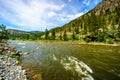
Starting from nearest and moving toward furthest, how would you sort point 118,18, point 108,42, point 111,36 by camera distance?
point 108,42
point 111,36
point 118,18

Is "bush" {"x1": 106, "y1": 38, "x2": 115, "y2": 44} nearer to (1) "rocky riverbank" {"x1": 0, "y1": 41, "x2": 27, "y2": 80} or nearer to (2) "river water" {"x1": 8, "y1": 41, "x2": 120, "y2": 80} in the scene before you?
(2) "river water" {"x1": 8, "y1": 41, "x2": 120, "y2": 80}

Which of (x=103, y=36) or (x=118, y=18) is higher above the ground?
(x=118, y=18)

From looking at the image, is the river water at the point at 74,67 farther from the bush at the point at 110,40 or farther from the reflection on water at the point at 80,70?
the bush at the point at 110,40

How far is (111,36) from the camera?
130 meters

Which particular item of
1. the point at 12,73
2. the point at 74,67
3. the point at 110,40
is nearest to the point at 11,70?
the point at 12,73

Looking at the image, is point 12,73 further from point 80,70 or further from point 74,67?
point 74,67

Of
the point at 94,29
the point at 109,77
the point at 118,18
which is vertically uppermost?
the point at 118,18

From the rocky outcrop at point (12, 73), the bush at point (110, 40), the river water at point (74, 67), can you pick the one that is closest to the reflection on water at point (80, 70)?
the river water at point (74, 67)

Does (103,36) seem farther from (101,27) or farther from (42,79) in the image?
(42,79)

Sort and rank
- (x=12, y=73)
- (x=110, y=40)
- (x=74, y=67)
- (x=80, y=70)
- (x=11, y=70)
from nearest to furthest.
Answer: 1. (x=12, y=73)
2. (x=11, y=70)
3. (x=80, y=70)
4. (x=74, y=67)
5. (x=110, y=40)

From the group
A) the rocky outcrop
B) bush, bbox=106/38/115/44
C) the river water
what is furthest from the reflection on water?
bush, bbox=106/38/115/44

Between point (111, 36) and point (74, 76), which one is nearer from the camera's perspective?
point (74, 76)

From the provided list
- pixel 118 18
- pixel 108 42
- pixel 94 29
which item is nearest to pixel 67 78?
pixel 108 42

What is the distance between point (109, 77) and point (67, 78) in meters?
7.36
